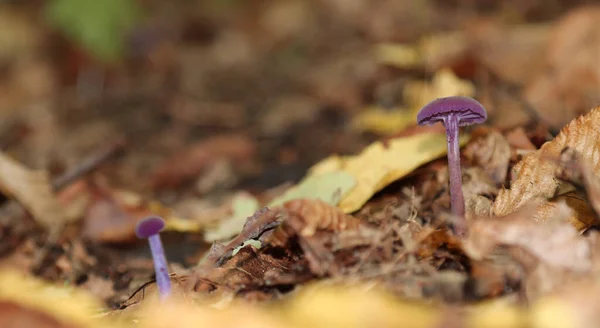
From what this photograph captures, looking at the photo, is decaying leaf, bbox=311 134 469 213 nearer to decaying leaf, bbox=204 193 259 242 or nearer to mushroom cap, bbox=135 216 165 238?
decaying leaf, bbox=204 193 259 242

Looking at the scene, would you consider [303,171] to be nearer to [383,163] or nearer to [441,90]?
[441,90]

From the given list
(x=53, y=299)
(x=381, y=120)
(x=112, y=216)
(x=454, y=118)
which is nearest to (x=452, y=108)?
(x=454, y=118)

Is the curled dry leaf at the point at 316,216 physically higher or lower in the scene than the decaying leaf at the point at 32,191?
lower

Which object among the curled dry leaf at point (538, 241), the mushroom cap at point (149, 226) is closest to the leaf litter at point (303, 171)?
the curled dry leaf at point (538, 241)

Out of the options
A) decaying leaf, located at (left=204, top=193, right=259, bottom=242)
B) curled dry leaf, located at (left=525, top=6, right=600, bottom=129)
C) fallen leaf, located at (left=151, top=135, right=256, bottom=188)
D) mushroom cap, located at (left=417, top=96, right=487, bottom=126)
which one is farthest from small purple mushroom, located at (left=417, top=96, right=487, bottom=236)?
fallen leaf, located at (left=151, top=135, right=256, bottom=188)

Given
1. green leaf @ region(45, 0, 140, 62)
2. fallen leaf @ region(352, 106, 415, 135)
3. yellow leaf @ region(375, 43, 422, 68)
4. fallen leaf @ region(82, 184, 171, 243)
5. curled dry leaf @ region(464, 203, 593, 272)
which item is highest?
green leaf @ region(45, 0, 140, 62)

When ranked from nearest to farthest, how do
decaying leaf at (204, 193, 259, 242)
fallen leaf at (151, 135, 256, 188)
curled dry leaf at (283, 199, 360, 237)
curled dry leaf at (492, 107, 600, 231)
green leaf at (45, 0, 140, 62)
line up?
curled dry leaf at (283, 199, 360, 237), curled dry leaf at (492, 107, 600, 231), decaying leaf at (204, 193, 259, 242), fallen leaf at (151, 135, 256, 188), green leaf at (45, 0, 140, 62)

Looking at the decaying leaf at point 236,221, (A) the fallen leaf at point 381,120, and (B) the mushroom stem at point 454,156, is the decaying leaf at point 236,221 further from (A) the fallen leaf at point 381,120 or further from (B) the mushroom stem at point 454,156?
(A) the fallen leaf at point 381,120
